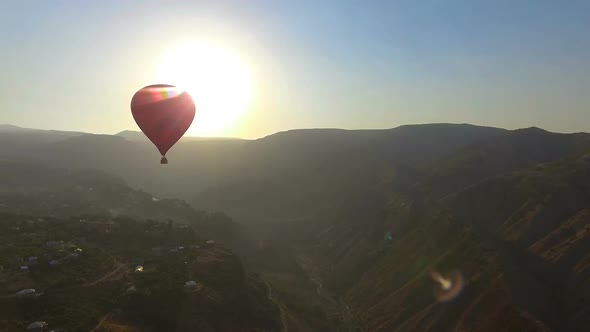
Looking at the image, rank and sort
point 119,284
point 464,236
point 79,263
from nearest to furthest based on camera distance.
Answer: point 119,284 < point 79,263 < point 464,236

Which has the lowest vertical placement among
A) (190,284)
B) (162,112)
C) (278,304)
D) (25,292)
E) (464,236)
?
(278,304)

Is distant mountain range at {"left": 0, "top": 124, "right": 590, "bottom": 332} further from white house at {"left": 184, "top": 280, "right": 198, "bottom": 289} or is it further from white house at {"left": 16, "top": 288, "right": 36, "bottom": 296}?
white house at {"left": 16, "top": 288, "right": 36, "bottom": 296}

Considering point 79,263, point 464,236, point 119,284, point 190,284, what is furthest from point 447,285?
point 79,263

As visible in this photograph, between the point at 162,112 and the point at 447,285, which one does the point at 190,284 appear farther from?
the point at 447,285

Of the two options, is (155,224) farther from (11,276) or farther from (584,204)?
(584,204)

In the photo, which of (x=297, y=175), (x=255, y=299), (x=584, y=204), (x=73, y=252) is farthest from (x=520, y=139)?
(x=73, y=252)

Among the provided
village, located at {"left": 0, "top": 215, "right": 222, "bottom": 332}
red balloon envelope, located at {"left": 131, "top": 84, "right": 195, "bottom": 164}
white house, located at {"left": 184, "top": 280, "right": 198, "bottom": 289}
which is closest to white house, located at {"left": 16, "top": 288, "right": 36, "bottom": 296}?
village, located at {"left": 0, "top": 215, "right": 222, "bottom": 332}
